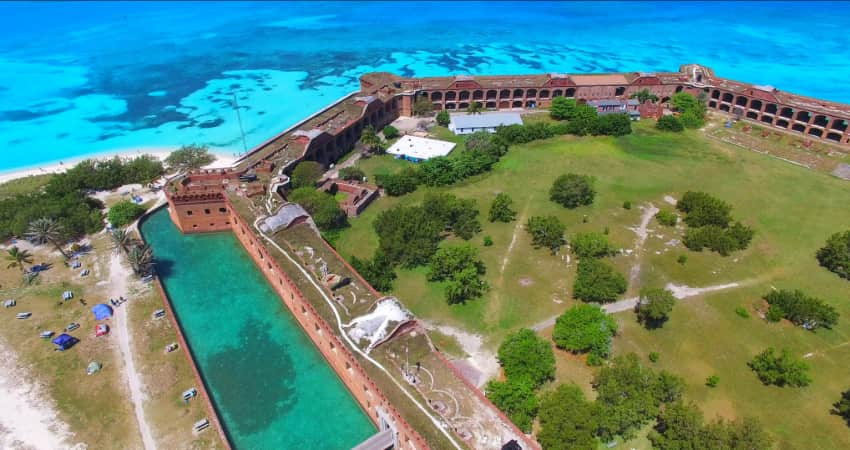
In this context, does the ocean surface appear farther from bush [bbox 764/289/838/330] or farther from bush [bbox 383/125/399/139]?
bush [bbox 764/289/838/330]

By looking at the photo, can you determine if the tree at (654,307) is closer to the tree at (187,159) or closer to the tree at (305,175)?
the tree at (305,175)


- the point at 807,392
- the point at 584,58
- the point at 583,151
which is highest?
the point at 584,58

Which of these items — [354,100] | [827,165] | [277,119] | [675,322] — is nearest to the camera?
[675,322]

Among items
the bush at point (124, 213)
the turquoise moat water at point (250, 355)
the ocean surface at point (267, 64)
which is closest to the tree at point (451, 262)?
the turquoise moat water at point (250, 355)

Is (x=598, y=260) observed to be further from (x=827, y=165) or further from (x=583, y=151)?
(x=827, y=165)

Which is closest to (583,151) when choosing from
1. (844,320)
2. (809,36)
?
(844,320)
